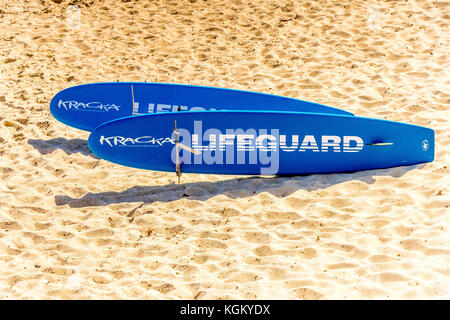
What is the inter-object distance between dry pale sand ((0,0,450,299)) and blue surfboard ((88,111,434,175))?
0.14 meters

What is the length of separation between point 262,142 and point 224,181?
452 mm

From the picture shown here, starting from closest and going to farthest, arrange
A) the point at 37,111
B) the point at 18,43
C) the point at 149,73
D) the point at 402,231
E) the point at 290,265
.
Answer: the point at 290,265 → the point at 402,231 → the point at 37,111 → the point at 149,73 → the point at 18,43

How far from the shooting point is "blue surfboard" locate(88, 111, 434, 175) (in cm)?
493

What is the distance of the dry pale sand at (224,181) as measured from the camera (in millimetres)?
3602

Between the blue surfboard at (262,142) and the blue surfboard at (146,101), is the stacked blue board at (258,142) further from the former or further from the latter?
the blue surfboard at (146,101)

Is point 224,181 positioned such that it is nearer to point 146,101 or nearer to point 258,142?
point 258,142

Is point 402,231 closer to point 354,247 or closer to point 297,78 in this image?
point 354,247

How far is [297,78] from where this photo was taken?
22.3ft

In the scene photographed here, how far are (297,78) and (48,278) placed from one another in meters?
3.99

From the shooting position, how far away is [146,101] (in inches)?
232

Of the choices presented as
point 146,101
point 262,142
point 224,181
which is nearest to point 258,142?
point 262,142

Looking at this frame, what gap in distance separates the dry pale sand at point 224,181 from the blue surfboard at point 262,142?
142 mm

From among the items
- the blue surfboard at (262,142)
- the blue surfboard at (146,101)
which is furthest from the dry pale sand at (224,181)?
the blue surfboard at (146,101)
